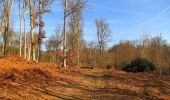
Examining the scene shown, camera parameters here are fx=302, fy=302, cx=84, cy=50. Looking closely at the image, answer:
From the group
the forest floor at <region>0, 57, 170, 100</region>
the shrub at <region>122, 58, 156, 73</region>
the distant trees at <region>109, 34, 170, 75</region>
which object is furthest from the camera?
the distant trees at <region>109, 34, 170, 75</region>

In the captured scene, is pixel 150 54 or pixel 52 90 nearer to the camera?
pixel 52 90

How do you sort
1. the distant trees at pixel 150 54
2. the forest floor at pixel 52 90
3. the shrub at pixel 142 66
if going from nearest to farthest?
the forest floor at pixel 52 90, the shrub at pixel 142 66, the distant trees at pixel 150 54

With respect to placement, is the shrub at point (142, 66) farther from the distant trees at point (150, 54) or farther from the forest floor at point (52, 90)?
the forest floor at point (52, 90)

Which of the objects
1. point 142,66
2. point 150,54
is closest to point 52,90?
point 142,66

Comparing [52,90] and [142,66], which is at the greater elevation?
[142,66]

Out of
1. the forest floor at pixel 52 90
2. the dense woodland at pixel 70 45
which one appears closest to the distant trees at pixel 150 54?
the dense woodland at pixel 70 45

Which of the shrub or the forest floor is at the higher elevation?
the shrub

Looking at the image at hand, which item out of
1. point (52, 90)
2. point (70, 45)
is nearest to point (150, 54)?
point (70, 45)

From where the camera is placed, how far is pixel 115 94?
1330 cm

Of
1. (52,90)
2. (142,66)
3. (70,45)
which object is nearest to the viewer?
(52,90)

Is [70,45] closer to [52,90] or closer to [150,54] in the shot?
[150,54]

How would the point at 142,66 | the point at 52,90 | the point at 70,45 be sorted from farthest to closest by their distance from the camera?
the point at 70,45 < the point at 142,66 < the point at 52,90

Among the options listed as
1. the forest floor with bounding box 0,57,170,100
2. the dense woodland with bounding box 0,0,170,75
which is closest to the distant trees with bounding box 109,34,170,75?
the dense woodland with bounding box 0,0,170,75

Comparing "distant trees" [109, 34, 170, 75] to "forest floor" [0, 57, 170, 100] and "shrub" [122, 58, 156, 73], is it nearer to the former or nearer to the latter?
"shrub" [122, 58, 156, 73]
